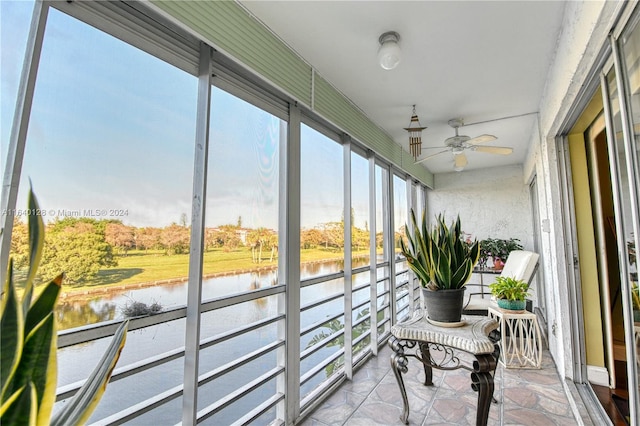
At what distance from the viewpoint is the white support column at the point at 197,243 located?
1446mm

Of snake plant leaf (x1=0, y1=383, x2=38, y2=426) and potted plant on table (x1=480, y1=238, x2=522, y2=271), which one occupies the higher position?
potted plant on table (x1=480, y1=238, x2=522, y2=271)

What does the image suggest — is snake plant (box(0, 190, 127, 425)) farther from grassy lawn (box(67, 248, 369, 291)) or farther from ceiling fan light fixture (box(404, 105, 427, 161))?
ceiling fan light fixture (box(404, 105, 427, 161))

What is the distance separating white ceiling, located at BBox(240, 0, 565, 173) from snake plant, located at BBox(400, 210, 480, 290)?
119 centimetres

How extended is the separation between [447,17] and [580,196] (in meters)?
1.63

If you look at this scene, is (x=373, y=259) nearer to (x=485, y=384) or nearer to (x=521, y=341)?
(x=521, y=341)

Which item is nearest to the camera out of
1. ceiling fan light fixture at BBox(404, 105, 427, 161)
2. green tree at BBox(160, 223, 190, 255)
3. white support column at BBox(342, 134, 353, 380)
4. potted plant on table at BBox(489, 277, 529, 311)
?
green tree at BBox(160, 223, 190, 255)

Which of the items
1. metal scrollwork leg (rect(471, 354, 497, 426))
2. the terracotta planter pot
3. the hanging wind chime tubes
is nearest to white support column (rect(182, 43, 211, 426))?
the terracotta planter pot

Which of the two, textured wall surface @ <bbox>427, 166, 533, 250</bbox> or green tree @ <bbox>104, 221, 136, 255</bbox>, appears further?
textured wall surface @ <bbox>427, 166, 533, 250</bbox>

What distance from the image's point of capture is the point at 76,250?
115cm

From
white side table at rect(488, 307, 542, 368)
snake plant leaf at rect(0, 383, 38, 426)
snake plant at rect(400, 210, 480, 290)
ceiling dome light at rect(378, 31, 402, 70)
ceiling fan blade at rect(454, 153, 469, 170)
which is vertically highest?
ceiling dome light at rect(378, 31, 402, 70)

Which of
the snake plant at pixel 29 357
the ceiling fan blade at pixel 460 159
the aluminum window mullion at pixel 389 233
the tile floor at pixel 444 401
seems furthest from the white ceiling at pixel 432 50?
the tile floor at pixel 444 401

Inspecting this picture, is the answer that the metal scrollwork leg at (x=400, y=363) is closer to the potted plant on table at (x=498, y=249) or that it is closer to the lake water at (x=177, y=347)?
the lake water at (x=177, y=347)

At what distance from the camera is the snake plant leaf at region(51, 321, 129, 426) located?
2.25 ft

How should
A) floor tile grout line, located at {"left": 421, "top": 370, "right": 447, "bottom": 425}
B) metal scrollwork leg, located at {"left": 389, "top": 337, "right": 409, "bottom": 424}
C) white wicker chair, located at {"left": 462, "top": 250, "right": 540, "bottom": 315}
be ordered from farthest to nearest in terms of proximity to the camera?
white wicker chair, located at {"left": 462, "top": 250, "right": 540, "bottom": 315}
floor tile grout line, located at {"left": 421, "top": 370, "right": 447, "bottom": 425}
metal scrollwork leg, located at {"left": 389, "top": 337, "right": 409, "bottom": 424}
